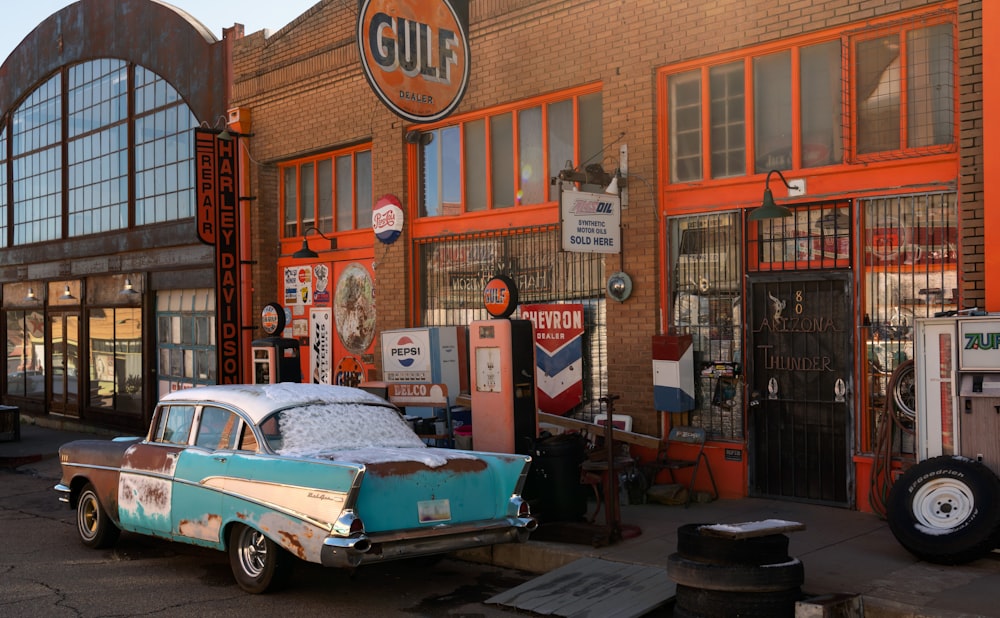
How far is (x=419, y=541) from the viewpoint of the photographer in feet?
22.5

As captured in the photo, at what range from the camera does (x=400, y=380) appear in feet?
40.3

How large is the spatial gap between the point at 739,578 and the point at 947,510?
2.38 metres

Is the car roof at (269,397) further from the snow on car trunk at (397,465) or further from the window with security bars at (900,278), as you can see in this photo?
the window with security bars at (900,278)

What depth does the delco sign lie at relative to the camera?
10703 millimetres

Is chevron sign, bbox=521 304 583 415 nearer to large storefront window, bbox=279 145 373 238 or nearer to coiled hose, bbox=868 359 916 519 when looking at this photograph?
coiled hose, bbox=868 359 916 519

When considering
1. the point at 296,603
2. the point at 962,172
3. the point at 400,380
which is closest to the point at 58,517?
the point at 400,380

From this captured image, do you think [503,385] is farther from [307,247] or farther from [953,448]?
[307,247]

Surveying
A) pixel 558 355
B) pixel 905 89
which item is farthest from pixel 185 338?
pixel 905 89

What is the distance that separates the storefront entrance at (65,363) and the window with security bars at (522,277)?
11.5m

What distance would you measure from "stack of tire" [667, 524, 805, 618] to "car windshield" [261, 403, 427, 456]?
2.73 meters

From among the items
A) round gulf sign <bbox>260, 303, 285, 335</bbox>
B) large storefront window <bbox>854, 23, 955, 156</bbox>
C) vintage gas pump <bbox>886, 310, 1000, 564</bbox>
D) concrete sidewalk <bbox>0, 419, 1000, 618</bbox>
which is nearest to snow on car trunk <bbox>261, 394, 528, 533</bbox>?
concrete sidewalk <bbox>0, 419, 1000, 618</bbox>

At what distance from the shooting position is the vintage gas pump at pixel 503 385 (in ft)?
30.1

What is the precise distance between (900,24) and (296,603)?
23.8 ft

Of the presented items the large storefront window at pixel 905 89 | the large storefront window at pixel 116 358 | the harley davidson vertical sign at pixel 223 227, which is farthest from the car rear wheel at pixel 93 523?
the large storefront window at pixel 116 358
